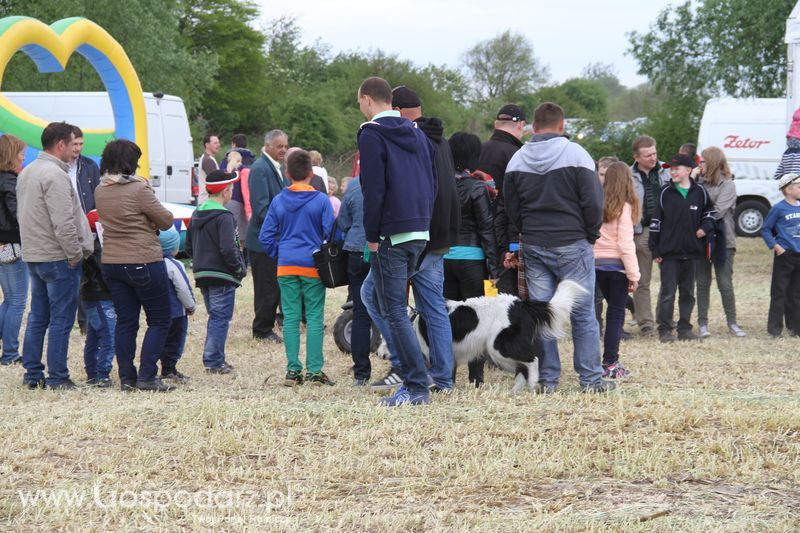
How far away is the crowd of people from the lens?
6.22m

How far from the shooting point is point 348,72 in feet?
165

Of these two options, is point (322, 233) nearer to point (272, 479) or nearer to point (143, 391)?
point (143, 391)

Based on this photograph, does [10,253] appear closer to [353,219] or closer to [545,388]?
[353,219]

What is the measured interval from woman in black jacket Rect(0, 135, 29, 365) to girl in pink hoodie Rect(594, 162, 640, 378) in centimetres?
458

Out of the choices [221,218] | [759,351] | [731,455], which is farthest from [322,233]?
[759,351]

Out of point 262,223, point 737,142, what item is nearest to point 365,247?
point 262,223

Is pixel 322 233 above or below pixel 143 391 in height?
above

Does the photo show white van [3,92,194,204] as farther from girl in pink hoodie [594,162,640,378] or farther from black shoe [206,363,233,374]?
girl in pink hoodie [594,162,640,378]

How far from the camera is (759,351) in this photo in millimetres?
9508

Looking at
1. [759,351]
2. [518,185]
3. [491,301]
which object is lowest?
[759,351]

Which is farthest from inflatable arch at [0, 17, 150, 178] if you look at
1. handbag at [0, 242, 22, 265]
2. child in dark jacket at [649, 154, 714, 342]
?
child in dark jacket at [649, 154, 714, 342]

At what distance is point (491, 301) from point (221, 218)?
2.50 meters

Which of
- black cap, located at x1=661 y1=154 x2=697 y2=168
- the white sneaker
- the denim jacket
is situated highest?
black cap, located at x1=661 y1=154 x2=697 y2=168

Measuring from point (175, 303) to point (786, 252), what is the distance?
6251 millimetres
